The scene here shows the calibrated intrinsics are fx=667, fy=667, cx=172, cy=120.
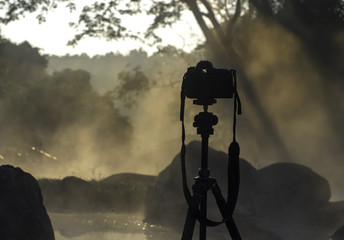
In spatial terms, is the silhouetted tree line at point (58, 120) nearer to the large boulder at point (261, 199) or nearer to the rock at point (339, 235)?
the large boulder at point (261, 199)

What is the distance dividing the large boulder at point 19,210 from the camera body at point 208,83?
458cm

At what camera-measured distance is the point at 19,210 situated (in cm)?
972

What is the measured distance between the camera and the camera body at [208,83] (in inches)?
238

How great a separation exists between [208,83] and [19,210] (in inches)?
187

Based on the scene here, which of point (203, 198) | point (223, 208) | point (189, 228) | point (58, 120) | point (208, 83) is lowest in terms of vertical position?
point (189, 228)

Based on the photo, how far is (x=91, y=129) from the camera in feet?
151

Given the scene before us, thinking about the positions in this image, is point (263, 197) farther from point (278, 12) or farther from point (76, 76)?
point (76, 76)

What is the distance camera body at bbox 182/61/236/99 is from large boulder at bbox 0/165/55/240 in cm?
458

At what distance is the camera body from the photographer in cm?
605

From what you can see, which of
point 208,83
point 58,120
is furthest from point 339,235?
point 58,120

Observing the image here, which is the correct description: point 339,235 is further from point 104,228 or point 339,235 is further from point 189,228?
point 189,228

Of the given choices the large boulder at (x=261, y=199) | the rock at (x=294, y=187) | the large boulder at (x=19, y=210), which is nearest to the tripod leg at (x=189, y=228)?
the large boulder at (x=19, y=210)

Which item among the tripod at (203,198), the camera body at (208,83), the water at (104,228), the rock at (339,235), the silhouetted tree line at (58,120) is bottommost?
the rock at (339,235)

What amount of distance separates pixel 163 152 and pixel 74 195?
21.2 m
